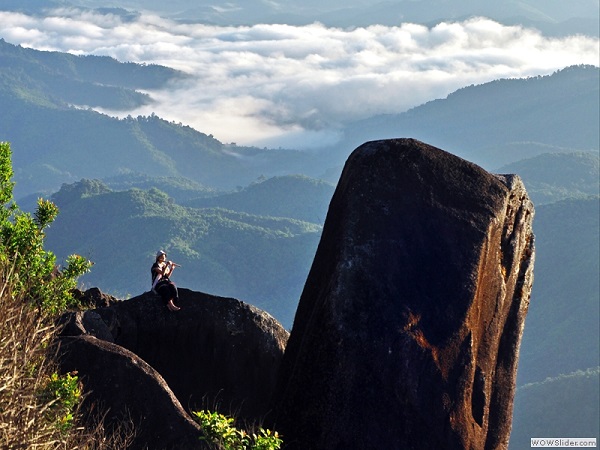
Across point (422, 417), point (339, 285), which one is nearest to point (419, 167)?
point (339, 285)

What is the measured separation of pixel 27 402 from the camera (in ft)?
62.6

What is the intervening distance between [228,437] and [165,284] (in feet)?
26.8

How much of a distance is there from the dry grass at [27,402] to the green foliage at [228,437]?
1663 mm

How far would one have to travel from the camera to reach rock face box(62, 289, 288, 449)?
29734mm

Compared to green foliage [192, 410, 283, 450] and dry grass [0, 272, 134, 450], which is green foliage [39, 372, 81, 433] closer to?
dry grass [0, 272, 134, 450]

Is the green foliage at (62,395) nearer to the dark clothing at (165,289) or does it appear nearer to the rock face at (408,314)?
the rock face at (408,314)

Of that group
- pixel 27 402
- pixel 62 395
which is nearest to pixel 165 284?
pixel 62 395

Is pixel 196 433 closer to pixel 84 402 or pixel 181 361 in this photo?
pixel 84 402

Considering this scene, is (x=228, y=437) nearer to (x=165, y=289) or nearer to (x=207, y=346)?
(x=207, y=346)

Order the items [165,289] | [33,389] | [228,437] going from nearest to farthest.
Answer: [33,389] < [228,437] < [165,289]

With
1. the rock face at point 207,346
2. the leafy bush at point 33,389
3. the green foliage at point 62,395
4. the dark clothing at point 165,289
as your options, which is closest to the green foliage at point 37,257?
the leafy bush at point 33,389

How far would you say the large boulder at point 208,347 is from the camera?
29.8 m

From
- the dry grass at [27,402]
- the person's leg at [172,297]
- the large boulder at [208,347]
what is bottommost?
the dry grass at [27,402]

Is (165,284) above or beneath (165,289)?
above
